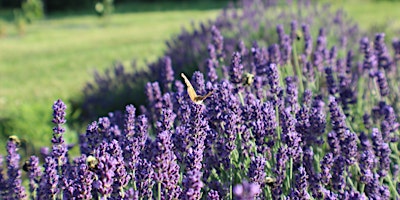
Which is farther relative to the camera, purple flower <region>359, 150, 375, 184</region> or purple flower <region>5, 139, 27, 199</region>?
purple flower <region>5, 139, 27, 199</region>

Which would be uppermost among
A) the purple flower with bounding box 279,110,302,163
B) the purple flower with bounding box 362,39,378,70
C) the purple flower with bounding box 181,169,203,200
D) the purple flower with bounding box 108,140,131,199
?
the purple flower with bounding box 362,39,378,70

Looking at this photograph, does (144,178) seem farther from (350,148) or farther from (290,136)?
(350,148)

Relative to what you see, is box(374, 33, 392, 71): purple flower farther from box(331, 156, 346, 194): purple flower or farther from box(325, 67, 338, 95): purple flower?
box(331, 156, 346, 194): purple flower

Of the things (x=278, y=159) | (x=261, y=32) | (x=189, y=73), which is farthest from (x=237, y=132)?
(x=261, y=32)

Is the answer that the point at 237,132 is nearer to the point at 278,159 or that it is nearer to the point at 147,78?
the point at 278,159

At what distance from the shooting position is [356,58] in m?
5.12

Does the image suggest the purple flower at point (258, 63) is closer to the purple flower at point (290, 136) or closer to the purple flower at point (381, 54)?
the purple flower at point (381, 54)

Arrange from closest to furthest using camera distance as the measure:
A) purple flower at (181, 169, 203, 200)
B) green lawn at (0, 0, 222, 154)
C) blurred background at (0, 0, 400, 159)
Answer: purple flower at (181, 169, 203, 200), green lawn at (0, 0, 222, 154), blurred background at (0, 0, 400, 159)

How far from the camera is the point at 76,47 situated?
11.1 metres

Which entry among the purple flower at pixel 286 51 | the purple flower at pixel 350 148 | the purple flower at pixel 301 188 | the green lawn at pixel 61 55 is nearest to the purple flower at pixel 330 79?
the purple flower at pixel 286 51

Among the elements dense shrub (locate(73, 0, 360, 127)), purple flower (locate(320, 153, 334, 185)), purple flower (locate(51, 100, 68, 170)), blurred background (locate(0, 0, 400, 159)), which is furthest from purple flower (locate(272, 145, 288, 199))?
dense shrub (locate(73, 0, 360, 127))

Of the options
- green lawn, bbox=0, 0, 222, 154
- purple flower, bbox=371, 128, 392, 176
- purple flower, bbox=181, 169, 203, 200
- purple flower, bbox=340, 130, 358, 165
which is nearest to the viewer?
purple flower, bbox=181, 169, 203, 200

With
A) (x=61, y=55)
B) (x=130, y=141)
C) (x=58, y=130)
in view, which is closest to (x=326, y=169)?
(x=130, y=141)

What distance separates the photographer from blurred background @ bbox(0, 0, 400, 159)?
204 inches
